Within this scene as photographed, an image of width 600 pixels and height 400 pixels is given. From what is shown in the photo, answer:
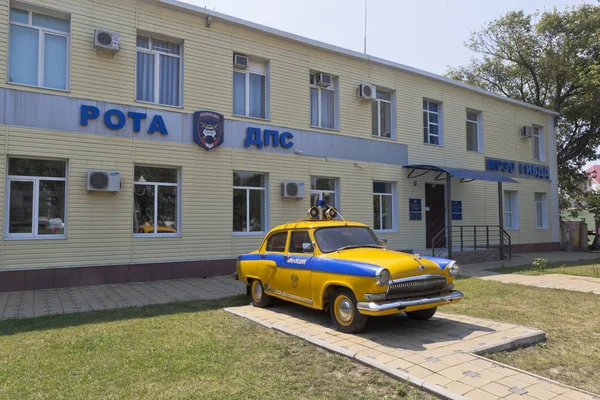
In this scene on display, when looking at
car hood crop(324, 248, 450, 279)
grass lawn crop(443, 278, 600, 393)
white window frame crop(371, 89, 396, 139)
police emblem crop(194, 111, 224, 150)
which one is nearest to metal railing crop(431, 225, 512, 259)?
white window frame crop(371, 89, 396, 139)

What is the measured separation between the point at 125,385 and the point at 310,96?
11.7 metres

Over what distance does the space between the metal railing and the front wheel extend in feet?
35.0

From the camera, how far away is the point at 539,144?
72.5 feet

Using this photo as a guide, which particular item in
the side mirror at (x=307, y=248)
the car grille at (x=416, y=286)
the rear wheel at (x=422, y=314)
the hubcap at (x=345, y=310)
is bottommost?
the rear wheel at (x=422, y=314)

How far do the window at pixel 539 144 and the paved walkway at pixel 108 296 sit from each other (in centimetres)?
1813

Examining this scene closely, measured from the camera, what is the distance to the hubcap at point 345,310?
5.71 meters

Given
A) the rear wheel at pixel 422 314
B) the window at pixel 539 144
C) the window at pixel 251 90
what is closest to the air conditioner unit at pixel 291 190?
the window at pixel 251 90

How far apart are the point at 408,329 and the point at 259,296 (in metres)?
2.80

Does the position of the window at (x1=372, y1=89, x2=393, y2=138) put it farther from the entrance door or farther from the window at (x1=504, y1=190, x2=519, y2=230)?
the window at (x1=504, y1=190, x2=519, y2=230)

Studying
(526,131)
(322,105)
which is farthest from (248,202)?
(526,131)

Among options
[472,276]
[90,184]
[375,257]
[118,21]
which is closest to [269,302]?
[375,257]

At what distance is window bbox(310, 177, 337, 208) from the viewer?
14141 millimetres

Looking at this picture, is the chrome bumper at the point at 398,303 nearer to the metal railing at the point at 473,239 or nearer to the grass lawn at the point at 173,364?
the grass lawn at the point at 173,364

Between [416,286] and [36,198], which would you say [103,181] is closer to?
[36,198]
